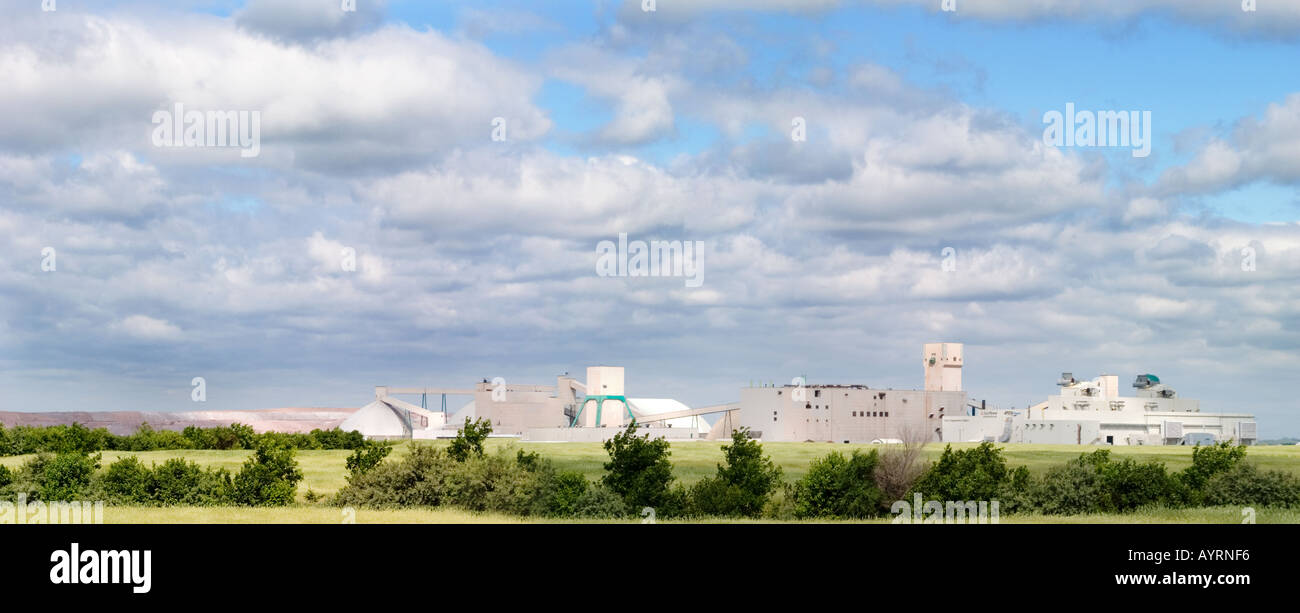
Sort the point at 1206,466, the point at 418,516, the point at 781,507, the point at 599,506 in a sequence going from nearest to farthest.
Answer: the point at 418,516 < the point at 599,506 < the point at 781,507 < the point at 1206,466

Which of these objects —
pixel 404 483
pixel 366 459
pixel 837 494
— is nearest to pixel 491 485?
pixel 404 483

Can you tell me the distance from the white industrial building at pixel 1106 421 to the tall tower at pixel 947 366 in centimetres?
688

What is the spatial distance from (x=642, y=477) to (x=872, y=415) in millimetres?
123807

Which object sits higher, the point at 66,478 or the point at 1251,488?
the point at 1251,488

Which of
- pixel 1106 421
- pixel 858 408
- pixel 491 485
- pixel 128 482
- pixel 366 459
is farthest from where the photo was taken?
pixel 858 408

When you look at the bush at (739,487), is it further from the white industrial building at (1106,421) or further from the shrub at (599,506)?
the white industrial building at (1106,421)

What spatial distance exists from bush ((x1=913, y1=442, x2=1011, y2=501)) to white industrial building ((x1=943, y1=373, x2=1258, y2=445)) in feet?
375

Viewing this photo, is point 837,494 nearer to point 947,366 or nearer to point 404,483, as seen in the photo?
point 404,483

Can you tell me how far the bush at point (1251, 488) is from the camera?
1561 inches

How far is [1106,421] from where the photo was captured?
152 meters

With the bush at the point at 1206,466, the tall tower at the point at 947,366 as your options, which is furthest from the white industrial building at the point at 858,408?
the bush at the point at 1206,466
